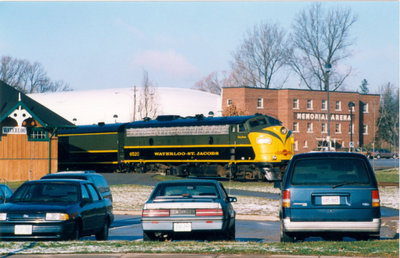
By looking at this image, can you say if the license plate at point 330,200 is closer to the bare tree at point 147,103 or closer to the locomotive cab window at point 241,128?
the locomotive cab window at point 241,128

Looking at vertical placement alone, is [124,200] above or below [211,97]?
A: below

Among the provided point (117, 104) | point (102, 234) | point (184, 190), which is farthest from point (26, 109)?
point (117, 104)

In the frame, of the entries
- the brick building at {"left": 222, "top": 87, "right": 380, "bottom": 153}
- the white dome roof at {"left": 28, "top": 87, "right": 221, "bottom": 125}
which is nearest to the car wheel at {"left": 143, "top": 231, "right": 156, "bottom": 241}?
the brick building at {"left": 222, "top": 87, "right": 380, "bottom": 153}

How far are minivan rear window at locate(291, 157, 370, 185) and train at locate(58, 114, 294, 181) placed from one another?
26.5m

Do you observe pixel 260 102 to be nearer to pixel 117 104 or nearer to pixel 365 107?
pixel 365 107

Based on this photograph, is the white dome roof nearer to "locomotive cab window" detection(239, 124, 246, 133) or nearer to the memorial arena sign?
the memorial arena sign

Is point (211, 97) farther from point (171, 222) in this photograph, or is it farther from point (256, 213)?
point (171, 222)

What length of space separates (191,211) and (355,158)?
340cm

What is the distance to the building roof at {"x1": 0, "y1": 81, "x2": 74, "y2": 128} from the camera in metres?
41.2

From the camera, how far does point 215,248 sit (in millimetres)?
11203

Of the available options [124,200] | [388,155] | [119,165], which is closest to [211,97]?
[388,155]

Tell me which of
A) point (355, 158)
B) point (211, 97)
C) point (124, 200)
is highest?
point (211, 97)

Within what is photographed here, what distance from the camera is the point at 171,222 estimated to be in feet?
42.7

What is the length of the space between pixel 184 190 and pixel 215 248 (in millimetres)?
3188
